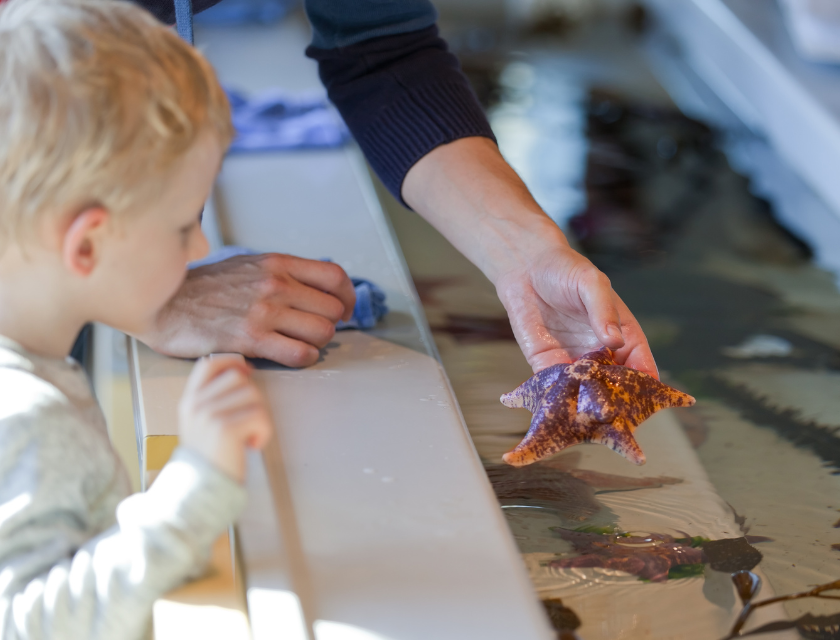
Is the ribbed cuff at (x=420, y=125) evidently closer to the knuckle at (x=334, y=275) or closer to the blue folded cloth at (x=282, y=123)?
the knuckle at (x=334, y=275)

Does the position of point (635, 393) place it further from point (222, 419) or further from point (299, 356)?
point (222, 419)

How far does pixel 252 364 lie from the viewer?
1204mm

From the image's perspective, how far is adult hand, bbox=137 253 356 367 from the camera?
1.19 m

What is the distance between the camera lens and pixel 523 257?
4.24 ft

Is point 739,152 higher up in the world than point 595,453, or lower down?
higher up

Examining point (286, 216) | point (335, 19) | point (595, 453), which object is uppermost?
point (335, 19)

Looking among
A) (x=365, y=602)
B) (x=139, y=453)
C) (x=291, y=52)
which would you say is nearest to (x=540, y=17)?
(x=291, y=52)

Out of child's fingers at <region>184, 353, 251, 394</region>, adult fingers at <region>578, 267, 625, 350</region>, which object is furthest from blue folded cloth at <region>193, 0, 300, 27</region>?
child's fingers at <region>184, 353, 251, 394</region>

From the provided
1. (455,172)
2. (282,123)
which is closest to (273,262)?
(455,172)

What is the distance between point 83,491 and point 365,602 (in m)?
0.28

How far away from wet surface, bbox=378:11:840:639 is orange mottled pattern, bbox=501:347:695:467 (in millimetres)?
85

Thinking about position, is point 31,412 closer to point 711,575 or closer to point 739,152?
point 711,575

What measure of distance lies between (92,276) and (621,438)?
62 cm

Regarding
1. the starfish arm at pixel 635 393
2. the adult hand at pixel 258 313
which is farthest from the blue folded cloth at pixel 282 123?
the starfish arm at pixel 635 393
